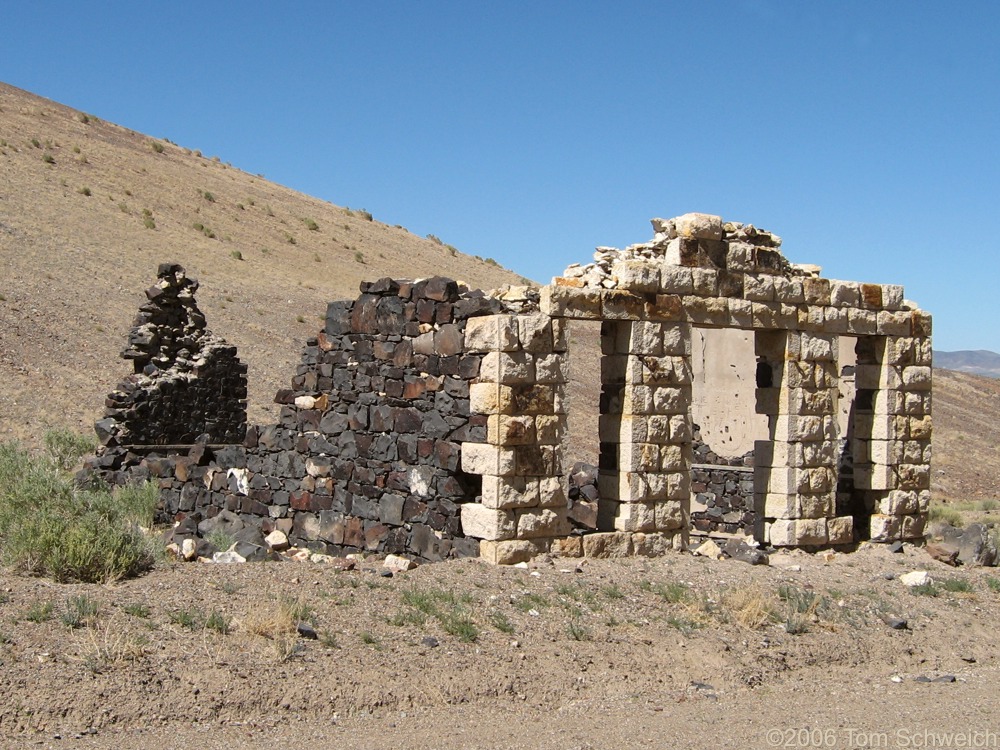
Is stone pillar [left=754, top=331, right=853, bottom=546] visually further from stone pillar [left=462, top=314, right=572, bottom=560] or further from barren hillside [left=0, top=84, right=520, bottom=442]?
barren hillside [left=0, top=84, right=520, bottom=442]

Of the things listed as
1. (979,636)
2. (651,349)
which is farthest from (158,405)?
(979,636)

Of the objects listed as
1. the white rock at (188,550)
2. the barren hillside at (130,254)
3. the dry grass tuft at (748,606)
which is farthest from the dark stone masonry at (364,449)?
the barren hillside at (130,254)

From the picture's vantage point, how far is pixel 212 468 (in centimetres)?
1329

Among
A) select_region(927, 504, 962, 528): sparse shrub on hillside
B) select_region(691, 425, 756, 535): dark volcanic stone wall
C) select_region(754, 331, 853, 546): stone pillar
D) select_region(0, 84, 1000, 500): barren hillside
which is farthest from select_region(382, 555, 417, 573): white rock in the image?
select_region(0, 84, 1000, 500): barren hillside

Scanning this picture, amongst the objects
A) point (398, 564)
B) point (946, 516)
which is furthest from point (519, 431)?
point (946, 516)

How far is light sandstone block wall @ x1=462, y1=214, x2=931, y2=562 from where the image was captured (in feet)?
33.0

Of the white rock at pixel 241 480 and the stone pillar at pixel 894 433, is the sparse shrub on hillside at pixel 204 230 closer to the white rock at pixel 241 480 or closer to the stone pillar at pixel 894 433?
the white rock at pixel 241 480

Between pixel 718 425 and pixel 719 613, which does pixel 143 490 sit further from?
pixel 718 425

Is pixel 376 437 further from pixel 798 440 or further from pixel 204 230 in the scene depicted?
pixel 204 230

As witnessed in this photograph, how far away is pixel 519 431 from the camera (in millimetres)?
9969

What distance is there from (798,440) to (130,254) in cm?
2527

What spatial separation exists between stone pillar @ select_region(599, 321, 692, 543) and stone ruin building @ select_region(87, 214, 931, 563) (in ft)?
0.07

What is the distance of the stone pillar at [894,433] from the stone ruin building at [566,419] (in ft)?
0.08

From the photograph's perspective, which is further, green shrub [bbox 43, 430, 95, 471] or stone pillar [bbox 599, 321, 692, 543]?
green shrub [bbox 43, 430, 95, 471]
